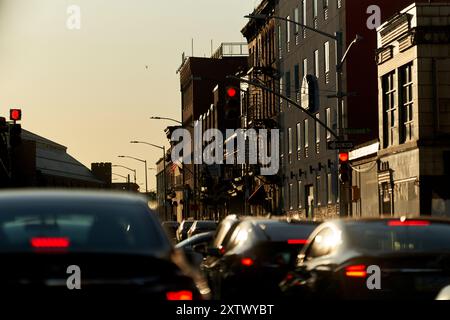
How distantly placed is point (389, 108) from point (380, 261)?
3698cm

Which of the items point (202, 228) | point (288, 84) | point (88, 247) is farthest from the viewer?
point (288, 84)

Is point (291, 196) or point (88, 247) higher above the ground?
point (291, 196)

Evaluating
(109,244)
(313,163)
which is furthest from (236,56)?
(109,244)

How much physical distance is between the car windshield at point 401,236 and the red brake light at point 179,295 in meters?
4.07

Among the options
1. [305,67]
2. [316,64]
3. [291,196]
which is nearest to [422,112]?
[316,64]

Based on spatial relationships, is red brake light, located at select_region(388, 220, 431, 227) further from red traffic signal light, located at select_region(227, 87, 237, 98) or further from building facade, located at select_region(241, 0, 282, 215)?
building facade, located at select_region(241, 0, 282, 215)

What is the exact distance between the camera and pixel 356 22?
56625mm

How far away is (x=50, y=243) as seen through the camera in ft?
25.4

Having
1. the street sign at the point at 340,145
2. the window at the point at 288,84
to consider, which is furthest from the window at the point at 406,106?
the window at the point at 288,84

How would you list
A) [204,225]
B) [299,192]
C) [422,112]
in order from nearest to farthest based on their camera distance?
[204,225]
[422,112]
[299,192]

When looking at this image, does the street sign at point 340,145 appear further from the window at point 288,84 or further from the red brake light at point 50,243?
the window at point 288,84

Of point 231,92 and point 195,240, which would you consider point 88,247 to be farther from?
point 231,92

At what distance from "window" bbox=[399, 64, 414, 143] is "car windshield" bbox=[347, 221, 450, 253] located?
32.4 m

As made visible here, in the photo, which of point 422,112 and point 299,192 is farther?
point 299,192
